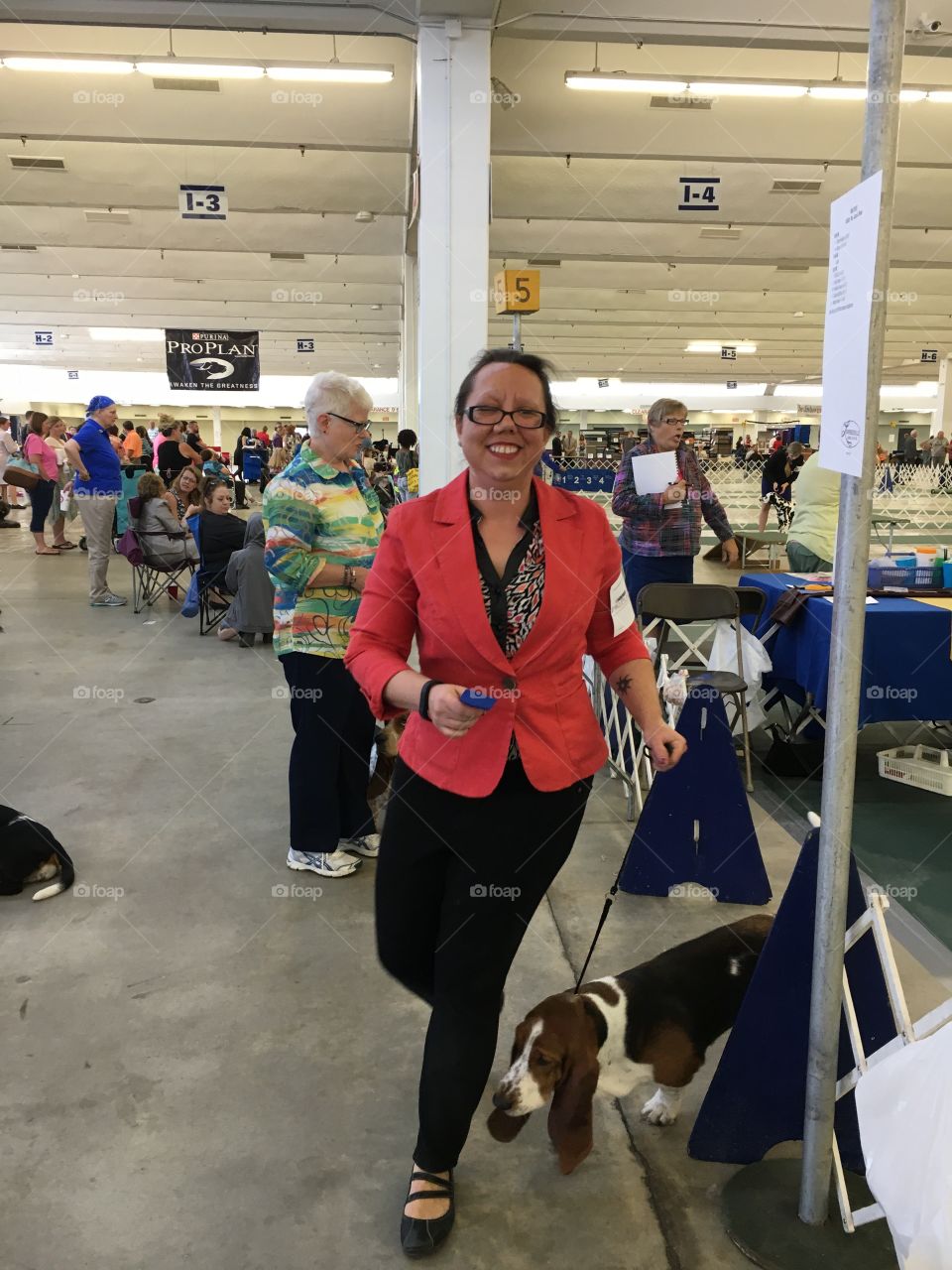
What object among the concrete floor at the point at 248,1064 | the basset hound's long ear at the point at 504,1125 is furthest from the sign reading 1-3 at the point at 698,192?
the basset hound's long ear at the point at 504,1125

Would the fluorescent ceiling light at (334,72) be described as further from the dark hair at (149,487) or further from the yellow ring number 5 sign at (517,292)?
the dark hair at (149,487)

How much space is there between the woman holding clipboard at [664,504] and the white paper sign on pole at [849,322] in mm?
3239

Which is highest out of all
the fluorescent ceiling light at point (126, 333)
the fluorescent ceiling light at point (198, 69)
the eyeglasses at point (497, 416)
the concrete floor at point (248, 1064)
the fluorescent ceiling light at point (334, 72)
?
the fluorescent ceiling light at point (126, 333)

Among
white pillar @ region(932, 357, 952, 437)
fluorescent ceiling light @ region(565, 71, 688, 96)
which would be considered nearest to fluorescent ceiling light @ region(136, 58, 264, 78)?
fluorescent ceiling light @ region(565, 71, 688, 96)

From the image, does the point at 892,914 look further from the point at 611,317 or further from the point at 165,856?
the point at 611,317

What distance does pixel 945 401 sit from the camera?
89.0 feet

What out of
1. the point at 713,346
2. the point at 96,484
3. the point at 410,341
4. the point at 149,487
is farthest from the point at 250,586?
the point at 713,346

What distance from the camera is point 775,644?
15.1ft

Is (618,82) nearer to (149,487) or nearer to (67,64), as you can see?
(67,64)

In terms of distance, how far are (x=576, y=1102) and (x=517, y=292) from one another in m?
5.09

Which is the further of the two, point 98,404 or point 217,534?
point 98,404

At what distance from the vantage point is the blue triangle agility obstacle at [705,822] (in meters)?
3.08

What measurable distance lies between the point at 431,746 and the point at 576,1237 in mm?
990

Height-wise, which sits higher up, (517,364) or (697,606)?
(517,364)
